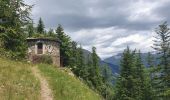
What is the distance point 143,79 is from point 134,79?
23.1ft

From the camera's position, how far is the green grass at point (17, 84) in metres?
21.5

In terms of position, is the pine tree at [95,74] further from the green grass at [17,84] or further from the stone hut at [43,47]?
the green grass at [17,84]

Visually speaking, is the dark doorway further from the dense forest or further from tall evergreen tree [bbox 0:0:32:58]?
tall evergreen tree [bbox 0:0:32:58]

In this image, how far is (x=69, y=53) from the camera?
245ft

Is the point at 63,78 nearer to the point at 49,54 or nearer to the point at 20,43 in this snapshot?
the point at 20,43

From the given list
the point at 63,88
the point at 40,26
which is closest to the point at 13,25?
the point at 63,88

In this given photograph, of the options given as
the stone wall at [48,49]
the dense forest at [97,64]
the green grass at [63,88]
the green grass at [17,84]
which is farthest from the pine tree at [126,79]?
the green grass at [17,84]

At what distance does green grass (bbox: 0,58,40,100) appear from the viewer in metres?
21.5

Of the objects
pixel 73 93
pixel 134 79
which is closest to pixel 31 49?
pixel 134 79

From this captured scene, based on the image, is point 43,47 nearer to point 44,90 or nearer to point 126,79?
point 126,79

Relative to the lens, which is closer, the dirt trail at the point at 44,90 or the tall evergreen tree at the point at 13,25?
the dirt trail at the point at 44,90

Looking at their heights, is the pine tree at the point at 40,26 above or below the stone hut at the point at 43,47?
above

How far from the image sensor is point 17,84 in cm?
2362

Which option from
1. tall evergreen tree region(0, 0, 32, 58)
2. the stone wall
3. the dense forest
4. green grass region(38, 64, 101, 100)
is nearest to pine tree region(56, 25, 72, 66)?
the dense forest
